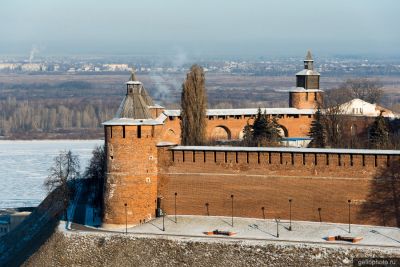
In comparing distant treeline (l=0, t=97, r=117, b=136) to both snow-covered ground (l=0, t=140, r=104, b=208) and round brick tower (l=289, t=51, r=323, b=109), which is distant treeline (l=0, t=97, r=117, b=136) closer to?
snow-covered ground (l=0, t=140, r=104, b=208)

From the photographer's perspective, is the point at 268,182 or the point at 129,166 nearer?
the point at 268,182

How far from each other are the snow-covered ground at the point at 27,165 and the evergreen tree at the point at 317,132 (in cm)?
1797

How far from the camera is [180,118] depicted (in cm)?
5291

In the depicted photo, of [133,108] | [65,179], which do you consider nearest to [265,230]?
[133,108]

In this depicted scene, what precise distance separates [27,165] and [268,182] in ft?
155

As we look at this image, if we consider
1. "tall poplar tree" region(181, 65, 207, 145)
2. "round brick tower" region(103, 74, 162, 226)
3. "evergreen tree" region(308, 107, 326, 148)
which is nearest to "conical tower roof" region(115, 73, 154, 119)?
"round brick tower" region(103, 74, 162, 226)

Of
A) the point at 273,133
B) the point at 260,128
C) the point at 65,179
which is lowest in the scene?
the point at 65,179

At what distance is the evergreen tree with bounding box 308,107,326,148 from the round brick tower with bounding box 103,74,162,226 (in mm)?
10266

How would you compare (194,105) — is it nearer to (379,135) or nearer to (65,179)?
(65,179)

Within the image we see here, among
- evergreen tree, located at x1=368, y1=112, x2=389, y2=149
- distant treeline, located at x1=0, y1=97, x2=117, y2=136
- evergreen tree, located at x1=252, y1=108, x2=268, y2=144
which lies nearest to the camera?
evergreen tree, located at x1=368, y1=112, x2=389, y2=149

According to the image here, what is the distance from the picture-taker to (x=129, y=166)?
132 feet

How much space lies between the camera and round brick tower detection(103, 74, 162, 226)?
40094 millimetres

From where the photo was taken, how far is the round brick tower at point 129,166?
132 ft

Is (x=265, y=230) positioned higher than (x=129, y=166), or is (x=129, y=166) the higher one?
(x=129, y=166)
